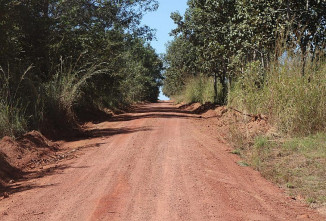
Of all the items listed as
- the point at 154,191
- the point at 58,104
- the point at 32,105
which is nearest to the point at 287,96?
the point at 154,191

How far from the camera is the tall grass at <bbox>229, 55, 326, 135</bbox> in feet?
30.5

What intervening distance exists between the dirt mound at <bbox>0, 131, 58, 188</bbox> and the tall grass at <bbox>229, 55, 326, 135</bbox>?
5.63 m

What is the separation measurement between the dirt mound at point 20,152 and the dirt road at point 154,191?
0.88m

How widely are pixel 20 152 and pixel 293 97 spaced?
6487mm

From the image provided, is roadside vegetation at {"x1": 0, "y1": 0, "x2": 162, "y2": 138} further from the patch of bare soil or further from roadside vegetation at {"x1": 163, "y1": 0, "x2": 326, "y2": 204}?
roadside vegetation at {"x1": 163, "y1": 0, "x2": 326, "y2": 204}

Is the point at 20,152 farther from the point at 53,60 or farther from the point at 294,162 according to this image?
the point at 53,60

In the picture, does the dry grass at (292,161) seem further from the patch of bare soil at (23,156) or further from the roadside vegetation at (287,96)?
the patch of bare soil at (23,156)

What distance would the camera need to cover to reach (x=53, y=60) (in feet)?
53.1

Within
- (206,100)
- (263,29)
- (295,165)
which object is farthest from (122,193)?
(206,100)

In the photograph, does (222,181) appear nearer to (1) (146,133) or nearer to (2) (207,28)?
(1) (146,133)

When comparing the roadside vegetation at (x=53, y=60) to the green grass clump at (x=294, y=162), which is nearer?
the green grass clump at (x=294, y=162)

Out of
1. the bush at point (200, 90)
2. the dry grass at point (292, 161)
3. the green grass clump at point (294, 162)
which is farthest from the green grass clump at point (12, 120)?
the bush at point (200, 90)

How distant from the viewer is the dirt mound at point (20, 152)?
26.1 feet

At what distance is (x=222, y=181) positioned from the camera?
6625 millimetres
